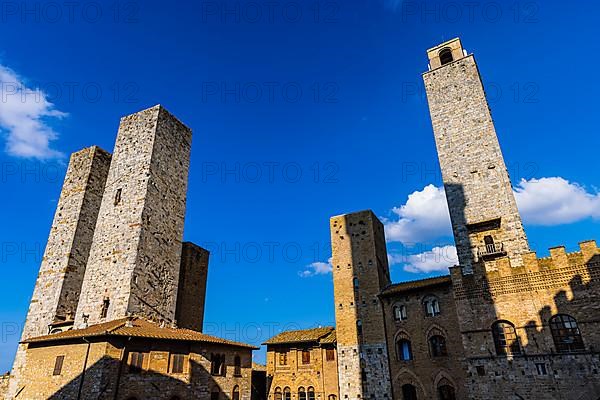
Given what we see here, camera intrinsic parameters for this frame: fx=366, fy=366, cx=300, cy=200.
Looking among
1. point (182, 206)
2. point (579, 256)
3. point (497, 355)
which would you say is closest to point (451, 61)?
point (579, 256)

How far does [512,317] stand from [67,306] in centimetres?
3005

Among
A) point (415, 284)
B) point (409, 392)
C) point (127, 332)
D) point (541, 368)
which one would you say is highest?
point (415, 284)

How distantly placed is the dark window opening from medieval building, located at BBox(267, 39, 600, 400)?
0.41 ft

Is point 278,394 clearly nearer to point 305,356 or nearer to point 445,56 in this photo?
point 305,356

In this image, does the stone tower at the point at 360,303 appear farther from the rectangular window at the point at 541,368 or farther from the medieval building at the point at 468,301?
the rectangular window at the point at 541,368

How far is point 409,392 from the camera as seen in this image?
2455 centimetres

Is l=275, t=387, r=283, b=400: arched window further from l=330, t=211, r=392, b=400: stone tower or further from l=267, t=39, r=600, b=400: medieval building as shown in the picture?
l=330, t=211, r=392, b=400: stone tower

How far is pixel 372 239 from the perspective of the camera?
30500mm

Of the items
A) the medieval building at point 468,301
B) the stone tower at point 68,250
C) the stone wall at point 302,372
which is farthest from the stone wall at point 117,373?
the medieval building at point 468,301

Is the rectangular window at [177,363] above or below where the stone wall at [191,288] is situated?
below

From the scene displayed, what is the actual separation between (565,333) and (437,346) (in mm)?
7376

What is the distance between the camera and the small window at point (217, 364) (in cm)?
2229

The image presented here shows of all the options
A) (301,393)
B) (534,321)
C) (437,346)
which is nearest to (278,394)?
(301,393)

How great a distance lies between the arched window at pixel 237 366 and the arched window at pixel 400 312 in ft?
37.7
